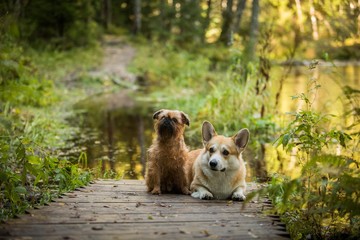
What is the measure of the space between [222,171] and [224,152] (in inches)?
9.4

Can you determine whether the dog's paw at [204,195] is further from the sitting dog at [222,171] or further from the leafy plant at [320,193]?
the leafy plant at [320,193]

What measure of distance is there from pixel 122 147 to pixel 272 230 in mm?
6826

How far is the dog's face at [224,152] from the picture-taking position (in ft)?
18.2

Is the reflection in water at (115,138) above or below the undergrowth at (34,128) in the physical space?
→ below

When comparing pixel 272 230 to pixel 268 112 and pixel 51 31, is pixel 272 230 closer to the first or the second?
pixel 268 112

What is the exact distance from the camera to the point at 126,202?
5.31m

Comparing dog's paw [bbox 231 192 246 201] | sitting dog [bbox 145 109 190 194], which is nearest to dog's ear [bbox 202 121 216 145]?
sitting dog [bbox 145 109 190 194]

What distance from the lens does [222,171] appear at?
5711mm

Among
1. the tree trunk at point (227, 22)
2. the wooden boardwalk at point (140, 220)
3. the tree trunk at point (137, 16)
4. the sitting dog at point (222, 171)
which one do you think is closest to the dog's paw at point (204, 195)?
the sitting dog at point (222, 171)

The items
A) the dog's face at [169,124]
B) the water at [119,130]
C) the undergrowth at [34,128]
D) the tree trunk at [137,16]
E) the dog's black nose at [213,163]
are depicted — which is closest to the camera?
the undergrowth at [34,128]

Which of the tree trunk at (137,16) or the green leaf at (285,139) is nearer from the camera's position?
the green leaf at (285,139)

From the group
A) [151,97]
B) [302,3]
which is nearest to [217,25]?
[151,97]

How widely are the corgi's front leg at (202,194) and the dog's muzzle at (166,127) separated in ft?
2.58

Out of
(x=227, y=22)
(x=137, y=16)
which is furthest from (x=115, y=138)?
(x=137, y=16)
